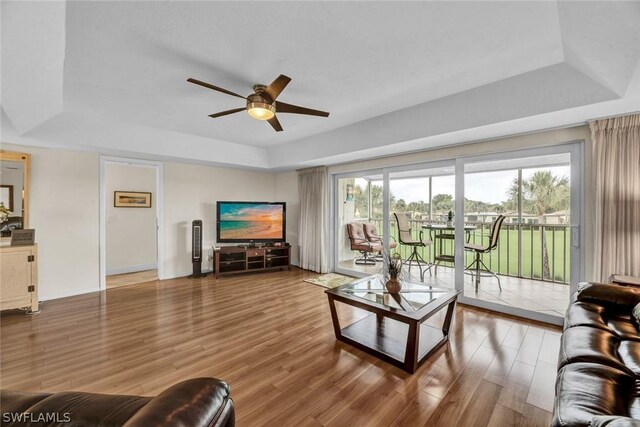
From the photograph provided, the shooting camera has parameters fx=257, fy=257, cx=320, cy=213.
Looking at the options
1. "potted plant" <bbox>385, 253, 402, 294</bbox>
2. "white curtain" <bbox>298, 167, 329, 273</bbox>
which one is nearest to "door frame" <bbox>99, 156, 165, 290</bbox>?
"white curtain" <bbox>298, 167, 329, 273</bbox>

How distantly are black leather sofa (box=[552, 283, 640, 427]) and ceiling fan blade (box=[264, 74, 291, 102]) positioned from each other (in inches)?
91.3

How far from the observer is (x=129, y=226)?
534cm

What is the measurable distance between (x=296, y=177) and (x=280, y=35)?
4047 mm

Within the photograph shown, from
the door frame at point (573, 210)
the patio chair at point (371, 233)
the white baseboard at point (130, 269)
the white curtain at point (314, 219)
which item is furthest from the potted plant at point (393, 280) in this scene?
the white baseboard at point (130, 269)

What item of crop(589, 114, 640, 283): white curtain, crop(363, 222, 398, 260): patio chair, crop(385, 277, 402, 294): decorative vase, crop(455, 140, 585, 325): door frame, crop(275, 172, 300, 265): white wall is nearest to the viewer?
crop(589, 114, 640, 283): white curtain

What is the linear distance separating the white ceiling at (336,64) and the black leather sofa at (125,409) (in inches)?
72.8

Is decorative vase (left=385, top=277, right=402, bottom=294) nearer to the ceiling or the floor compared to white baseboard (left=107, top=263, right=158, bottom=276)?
nearer to the ceiling

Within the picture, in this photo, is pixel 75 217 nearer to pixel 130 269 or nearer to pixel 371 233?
pixel 130 269

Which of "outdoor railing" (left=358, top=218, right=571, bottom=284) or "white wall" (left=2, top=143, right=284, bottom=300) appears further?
"white wall" (left=2, top=143, right=284, bottom=300)

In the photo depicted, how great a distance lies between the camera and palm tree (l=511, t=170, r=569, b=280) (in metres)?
2.95

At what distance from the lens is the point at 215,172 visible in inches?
210

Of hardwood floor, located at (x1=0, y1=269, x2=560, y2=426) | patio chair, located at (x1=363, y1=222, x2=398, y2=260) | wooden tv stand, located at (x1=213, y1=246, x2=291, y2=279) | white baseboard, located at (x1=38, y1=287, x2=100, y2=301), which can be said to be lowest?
hardwood floor, located at (x1=0, y1=269, x2=560, y2=426)

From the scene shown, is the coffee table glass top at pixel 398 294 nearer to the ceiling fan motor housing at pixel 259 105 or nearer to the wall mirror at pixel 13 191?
the ceiling fan motor housing at pixel 259 105

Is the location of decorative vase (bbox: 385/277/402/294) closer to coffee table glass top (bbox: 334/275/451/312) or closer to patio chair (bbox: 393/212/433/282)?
coffee table glass top (bbox: 334/275/451/312)
